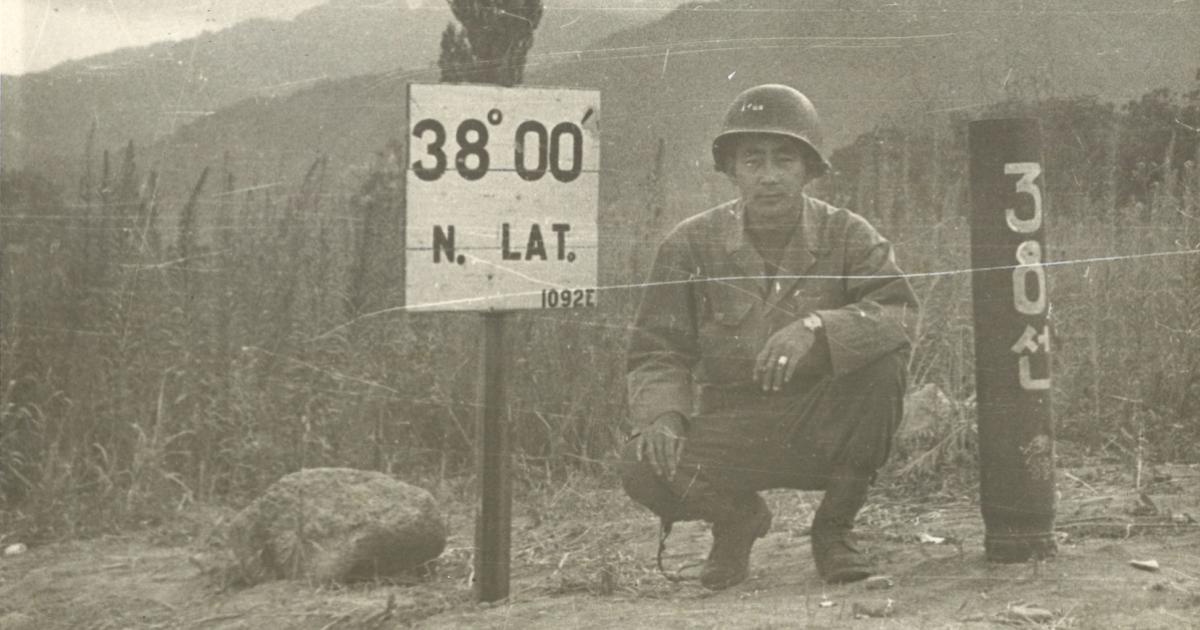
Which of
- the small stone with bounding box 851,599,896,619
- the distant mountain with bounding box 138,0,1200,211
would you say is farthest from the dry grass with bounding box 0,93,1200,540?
the small stone with bounding box 851,599,896,619

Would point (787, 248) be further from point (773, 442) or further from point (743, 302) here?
point (773, 442)

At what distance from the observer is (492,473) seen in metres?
3.60

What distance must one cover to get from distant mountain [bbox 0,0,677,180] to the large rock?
132 cm

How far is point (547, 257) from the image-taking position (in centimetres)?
354

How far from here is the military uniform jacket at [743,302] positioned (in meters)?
3.66

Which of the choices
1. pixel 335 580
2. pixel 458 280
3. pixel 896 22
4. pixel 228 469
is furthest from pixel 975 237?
pixel 228 469

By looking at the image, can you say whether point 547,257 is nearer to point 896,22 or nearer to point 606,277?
point 606,277

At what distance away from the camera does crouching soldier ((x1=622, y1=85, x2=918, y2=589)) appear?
3.65 metres

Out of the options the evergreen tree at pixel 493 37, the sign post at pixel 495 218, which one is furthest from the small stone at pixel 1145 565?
the evergreen tree at pixel 493 37

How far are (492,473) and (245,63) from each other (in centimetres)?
162

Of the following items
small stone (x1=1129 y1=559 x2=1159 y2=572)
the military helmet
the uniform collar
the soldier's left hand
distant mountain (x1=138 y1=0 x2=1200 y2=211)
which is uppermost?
distant mountain (x1=138 y1=0 x2=1200 y2=211)

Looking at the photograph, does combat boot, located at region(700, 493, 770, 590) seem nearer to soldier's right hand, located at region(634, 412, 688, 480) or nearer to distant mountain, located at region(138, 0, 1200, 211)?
soldier's right hand, located at region(634, 412, 688, 480)

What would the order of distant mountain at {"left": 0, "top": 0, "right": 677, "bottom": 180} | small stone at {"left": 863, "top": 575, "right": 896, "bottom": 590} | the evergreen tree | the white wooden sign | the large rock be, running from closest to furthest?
the white wooden sign
small stone at {"left": 863, "top": 575, "right": 896, "bottom": 590}
the evergreen tree
the large rock
distant mountain at {"left": 0, "top": 0, "right": 677, "bottom": 180}

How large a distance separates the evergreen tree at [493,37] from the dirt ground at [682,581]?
1570 millimetres
